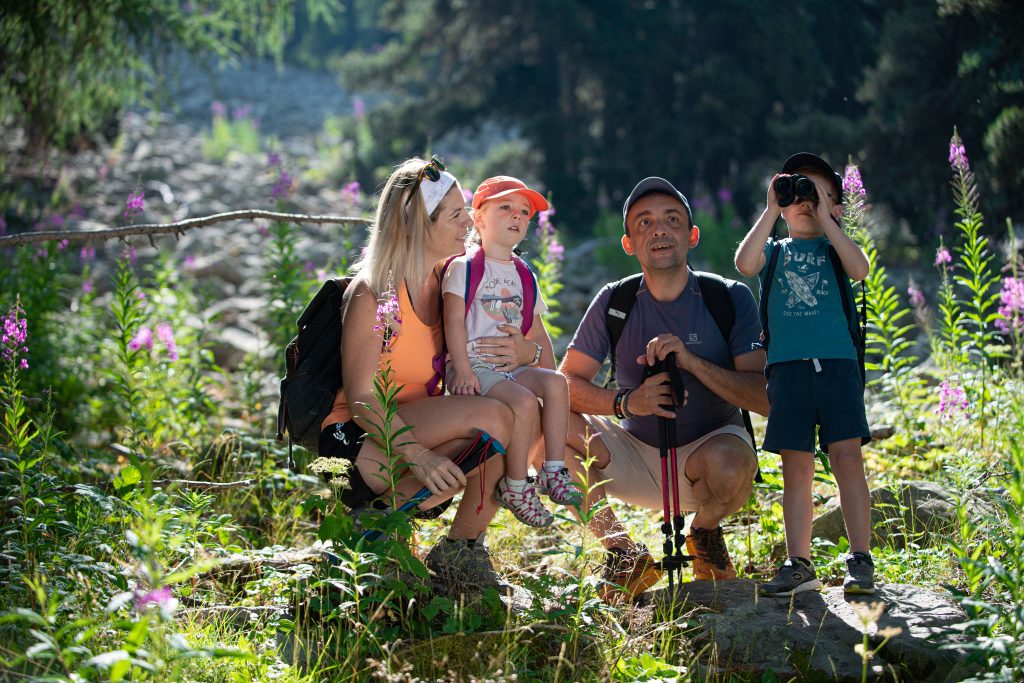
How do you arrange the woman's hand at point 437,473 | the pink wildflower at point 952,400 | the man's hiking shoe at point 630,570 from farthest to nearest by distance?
the pink wildflower at point 952,400, the man's hiking shoe at point 630,570, the woman's hand at point 437,473

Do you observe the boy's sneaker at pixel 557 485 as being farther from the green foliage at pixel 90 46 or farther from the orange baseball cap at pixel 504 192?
the green foliage at pixel 90 46

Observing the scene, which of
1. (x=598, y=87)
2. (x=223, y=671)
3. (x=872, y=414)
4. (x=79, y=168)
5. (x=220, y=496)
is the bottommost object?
(x=223, y=671)

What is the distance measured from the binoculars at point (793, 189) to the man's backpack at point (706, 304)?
0.53 m

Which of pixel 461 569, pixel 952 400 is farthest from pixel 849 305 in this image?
pixel 461 569

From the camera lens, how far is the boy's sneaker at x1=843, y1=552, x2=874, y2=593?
3.54m

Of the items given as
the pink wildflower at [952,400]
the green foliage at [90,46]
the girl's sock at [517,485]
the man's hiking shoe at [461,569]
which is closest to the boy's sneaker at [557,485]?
the girl's sock at [517,485]

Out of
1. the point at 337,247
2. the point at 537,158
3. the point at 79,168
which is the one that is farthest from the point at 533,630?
the point at 79,168

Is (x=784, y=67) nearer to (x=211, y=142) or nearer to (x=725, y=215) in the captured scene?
(x=725, y=215)

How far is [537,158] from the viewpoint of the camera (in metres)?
15.5

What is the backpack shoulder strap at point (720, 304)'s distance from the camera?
165 inches

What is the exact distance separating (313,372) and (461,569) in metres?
0.90

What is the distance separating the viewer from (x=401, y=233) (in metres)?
3.81

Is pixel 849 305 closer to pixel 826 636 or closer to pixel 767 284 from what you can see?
pixel 767 284

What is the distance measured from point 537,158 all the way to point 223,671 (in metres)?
13.1
